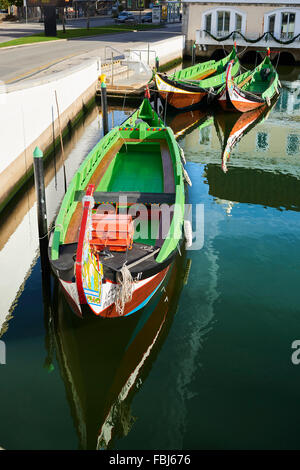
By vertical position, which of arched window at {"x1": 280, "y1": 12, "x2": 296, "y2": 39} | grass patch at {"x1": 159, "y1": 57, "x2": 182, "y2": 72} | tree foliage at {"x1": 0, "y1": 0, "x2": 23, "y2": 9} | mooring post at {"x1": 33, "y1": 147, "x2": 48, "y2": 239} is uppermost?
tree foliage at {"x1": 0, "y1": 0, "x2": 23, "y2": 9}

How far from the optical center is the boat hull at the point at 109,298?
9.20 meters

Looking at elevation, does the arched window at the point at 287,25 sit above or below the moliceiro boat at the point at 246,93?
above

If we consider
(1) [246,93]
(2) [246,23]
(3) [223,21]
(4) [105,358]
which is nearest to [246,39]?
(2) [246,23]

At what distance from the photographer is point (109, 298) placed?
948cm

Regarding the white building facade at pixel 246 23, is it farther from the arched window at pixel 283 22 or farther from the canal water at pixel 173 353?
the canal water at pixel 173 353

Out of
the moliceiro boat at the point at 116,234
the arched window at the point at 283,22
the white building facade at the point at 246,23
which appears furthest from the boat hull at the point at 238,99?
the arched window at the point at 283,22

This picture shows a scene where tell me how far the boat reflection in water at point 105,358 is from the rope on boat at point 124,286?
132 cm

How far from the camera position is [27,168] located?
1898cm

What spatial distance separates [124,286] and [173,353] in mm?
2023

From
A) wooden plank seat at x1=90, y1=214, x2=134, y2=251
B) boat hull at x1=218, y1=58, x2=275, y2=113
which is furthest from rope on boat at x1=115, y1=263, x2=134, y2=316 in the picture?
boat hull at x1=218, y1=58, x2=275, y2=113

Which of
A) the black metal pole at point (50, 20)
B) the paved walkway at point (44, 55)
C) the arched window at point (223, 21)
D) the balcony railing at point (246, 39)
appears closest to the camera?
the paved walkway at point (44, 55)

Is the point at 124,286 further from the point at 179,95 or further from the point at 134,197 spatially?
the point at 179,95

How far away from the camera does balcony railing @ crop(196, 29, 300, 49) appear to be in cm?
4962

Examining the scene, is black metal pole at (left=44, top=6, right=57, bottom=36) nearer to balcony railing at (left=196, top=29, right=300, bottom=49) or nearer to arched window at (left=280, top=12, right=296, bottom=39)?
balcony railing at (left=196, top=29, right=300, bottom=49)
